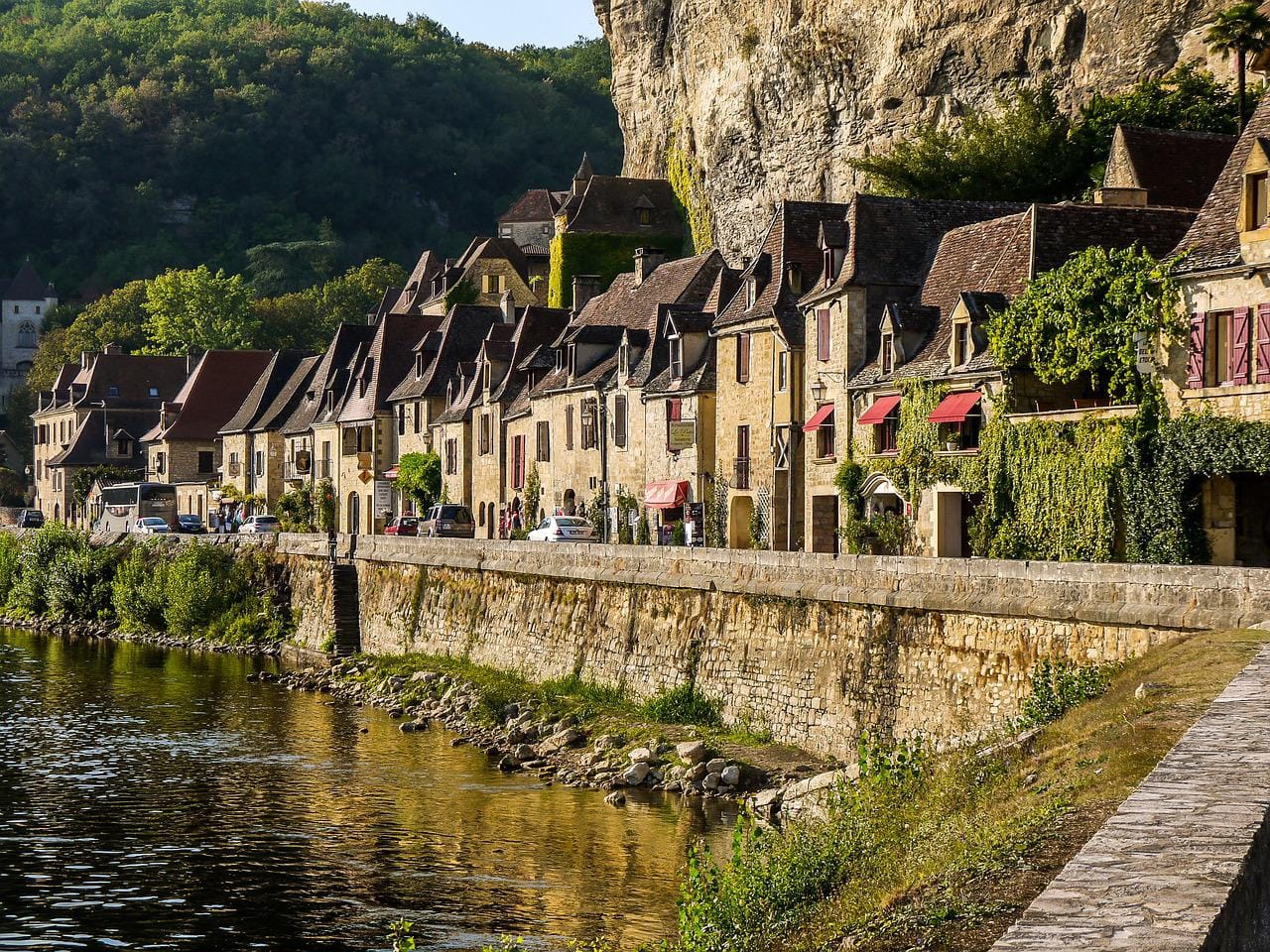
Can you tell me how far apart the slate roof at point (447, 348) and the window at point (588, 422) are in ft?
48.2

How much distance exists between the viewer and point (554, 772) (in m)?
30.2

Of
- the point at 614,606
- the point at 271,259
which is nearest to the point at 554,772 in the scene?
the point at 614,606

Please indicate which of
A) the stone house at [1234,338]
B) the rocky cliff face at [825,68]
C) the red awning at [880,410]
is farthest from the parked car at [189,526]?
the stone house at [1234,338]

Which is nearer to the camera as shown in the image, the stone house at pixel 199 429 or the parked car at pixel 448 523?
the parked car at pixel 448 523

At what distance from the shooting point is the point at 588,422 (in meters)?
57.2

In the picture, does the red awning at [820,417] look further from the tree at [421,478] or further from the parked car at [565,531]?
the tree at [421,478]

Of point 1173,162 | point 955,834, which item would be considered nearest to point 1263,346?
point 1173,162

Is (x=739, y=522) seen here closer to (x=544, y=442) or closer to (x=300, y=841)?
(x=544, y=442)

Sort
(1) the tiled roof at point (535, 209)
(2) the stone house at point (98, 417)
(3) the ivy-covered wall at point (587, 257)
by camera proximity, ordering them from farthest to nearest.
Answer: (1) the tiled roof at point (535, 209), (2) the stone house at point (98, 417), (3) the ivy-covered wall at point (587, 257)

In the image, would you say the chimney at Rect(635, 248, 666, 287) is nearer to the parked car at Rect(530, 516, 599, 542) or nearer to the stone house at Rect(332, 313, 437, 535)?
the parked car at Rect(530, 516, 599, 542)

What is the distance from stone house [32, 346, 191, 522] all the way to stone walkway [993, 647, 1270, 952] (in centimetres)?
9806

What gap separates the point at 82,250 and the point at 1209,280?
494ft

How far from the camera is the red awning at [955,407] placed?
119 ft

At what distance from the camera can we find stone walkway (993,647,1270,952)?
707cm
